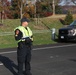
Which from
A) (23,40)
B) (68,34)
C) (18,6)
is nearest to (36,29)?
Answer: (18,6)

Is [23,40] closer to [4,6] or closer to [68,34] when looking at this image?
[68,34]

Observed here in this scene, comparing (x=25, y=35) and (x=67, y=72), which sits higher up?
(x=25, y=35)

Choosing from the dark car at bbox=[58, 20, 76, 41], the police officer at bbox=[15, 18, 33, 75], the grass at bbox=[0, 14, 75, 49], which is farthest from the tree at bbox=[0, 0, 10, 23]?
the police officer at bbox=[15, 18, 33, 75]

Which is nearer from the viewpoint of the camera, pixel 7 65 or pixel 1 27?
pixel 7 65

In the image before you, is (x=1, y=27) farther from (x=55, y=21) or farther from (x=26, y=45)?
(x=26, y=45)

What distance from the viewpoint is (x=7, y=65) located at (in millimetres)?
12273

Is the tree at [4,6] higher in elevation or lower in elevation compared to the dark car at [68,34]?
higher

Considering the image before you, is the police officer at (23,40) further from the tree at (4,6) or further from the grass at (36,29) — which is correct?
the tree at (4,6)

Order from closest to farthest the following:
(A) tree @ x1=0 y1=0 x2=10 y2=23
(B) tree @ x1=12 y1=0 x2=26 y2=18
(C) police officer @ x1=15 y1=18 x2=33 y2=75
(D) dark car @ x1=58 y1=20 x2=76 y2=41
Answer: (C) police officer @ x1=15 y1=18 x2=33 y2=75, (D) dark car @ x1=58 y1=20 x2=76 y2=41, (A) tree @ x1=0 y1=0 x2=10 y2=23, (B) tree @ x1=12 y1=0 x2=26 y2=18


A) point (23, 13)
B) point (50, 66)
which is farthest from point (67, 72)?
point (23, 13)

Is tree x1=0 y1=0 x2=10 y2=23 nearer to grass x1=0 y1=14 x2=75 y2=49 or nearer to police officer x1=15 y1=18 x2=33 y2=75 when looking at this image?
grass x1=0 y1=14 x2=75 y2=49

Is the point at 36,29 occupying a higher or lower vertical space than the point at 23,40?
lower

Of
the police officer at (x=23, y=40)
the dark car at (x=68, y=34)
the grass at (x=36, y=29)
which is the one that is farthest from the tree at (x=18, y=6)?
the police officer at (x=23, y=40)

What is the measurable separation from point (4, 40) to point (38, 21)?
13.3 meters
